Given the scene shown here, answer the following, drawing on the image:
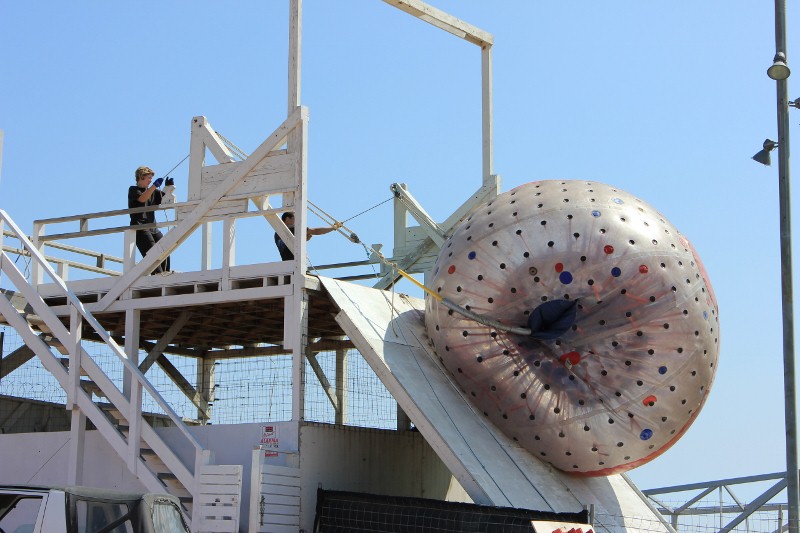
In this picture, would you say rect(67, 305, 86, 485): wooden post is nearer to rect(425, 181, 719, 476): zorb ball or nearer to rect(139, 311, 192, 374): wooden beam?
rect(139, 311, 192, 374): wooden beam

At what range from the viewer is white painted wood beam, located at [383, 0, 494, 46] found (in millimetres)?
19234

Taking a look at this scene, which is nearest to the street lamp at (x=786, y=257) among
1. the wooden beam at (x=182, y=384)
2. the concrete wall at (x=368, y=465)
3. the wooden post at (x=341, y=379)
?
the concrete wall at (x=368, y=465)

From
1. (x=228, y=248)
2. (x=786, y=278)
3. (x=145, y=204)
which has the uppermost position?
(x=145, y=204)

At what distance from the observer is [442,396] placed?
623 inches

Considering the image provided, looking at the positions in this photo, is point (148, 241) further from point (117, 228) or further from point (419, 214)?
point (419, 214)

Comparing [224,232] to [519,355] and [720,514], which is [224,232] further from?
[720,514]

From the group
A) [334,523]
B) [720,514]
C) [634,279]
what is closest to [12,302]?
[334,523]

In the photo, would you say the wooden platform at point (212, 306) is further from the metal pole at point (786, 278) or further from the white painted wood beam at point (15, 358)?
the metal pole at point (786, 278)

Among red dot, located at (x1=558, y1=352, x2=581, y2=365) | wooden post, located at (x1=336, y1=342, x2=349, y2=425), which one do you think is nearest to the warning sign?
red dot, located at (x1=558, y1=352, x2=581, y2=365)

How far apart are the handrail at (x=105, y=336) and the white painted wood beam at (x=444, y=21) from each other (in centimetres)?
621

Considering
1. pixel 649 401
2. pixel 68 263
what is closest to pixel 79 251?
pixel 68 263

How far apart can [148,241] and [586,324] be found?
687 cm

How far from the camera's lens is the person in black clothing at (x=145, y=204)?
18.4 metres

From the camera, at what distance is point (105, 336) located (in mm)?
16969
